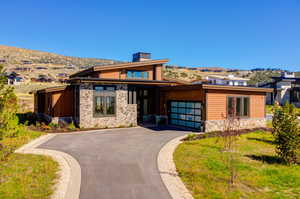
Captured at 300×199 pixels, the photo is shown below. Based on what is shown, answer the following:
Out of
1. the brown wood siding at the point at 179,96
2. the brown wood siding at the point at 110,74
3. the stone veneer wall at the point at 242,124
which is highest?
the brown wood siding at the point at 110,74

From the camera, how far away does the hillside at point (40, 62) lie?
90375 millimetres

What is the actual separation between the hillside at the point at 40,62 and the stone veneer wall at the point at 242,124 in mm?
76423

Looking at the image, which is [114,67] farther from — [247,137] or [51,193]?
[51,193]

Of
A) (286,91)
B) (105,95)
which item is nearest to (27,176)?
(105,95)

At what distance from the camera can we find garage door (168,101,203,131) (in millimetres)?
19766

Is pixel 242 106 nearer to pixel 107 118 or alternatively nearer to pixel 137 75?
pixel 137 75

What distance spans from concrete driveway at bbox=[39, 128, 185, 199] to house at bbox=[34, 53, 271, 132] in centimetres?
355

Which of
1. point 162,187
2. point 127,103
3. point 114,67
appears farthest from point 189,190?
point 114,67

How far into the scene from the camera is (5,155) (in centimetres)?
1062

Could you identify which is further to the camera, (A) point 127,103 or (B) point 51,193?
(A) point 127,103

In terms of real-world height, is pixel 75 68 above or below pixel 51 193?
above

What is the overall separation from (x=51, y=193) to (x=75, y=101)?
1519 centimetres

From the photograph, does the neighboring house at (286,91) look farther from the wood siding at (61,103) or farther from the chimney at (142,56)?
the wood siding at (61,103)

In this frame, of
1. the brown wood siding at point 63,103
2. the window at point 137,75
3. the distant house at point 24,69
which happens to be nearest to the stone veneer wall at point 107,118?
the brown wood siding at point 63,103
